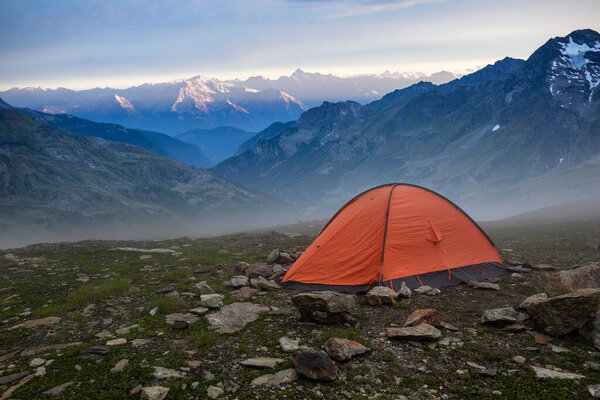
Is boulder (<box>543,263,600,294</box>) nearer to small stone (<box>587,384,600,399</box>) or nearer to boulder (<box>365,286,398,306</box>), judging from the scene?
boulder (<box>365,286,398,306</box>)

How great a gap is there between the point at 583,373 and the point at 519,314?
96.4 inches

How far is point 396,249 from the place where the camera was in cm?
1238

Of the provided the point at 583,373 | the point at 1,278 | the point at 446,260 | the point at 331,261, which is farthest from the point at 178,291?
the point at 583,373

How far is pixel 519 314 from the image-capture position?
28.0ft

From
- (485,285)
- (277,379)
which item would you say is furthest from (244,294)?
(485,285)

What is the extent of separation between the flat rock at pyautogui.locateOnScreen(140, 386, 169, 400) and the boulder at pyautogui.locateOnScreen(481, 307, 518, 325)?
24.3 feet

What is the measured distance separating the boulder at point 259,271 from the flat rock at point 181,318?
13.4ft

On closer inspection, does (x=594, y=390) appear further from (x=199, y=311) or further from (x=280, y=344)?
(x=199, y=311)

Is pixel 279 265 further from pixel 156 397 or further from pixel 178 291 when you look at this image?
pixel 156 397

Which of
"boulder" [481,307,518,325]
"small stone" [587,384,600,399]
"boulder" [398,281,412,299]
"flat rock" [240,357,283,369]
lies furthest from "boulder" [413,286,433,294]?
"flat rock" [240,357,283,369]

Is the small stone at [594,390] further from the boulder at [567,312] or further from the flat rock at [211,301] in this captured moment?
the flat rock at [211,301]

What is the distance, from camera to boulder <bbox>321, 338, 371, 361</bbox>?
6809 mm

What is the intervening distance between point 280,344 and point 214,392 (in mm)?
2008

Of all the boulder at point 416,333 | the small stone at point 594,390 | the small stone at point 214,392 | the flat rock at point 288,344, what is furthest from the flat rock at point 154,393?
the small stone at point 594,390
